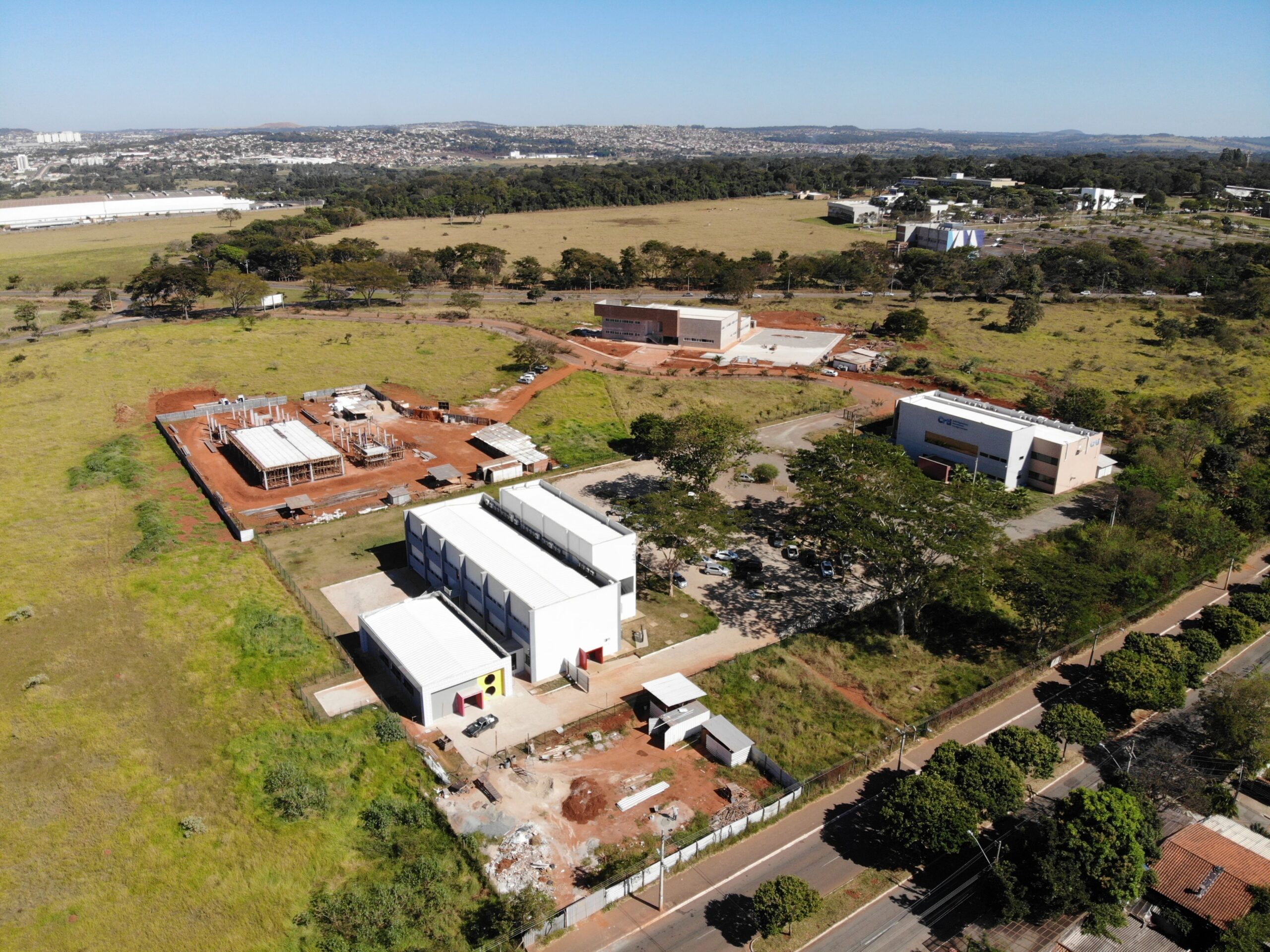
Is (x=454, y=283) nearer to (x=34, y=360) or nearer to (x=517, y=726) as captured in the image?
(x=34, y=360)

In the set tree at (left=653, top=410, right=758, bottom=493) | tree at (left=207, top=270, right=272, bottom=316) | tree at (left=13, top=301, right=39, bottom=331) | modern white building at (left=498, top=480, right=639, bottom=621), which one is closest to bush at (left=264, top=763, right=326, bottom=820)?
modern white building at (left=498, top=480, right=639, bottom=621)

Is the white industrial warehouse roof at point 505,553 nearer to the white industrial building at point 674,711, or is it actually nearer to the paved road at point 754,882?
the white industrial building at point 674,711

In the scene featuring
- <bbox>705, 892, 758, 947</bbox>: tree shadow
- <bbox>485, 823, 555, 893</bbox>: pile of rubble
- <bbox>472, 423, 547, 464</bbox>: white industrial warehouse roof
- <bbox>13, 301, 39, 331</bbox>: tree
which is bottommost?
<bbox>705, 892, 758, 947</bbox>: tree shadow

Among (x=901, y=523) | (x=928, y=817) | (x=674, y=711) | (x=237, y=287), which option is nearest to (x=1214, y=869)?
(x=928, y=817)

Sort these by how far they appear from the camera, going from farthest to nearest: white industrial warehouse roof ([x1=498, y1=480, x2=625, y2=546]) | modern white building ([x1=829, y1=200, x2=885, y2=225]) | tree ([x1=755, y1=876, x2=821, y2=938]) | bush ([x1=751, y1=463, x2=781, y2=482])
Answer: modern white building ([x1=829, y1=200, x2=885, y2=225]) < bush ([x1=751, y1=463, x2=781, y2=482]) < white industrial warehouse roof ([x1=498, y1=480, x2=625, y2=546]) < tree ([x1=755, y1=876, x2=821, y2=938])

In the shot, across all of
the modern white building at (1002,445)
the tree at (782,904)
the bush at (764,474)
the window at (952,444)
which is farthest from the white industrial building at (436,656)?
the window at (952,444)

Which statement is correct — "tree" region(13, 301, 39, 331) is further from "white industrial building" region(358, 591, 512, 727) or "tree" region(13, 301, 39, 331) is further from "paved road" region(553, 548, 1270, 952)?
"paved road" region(553, 548, 1270, 952)

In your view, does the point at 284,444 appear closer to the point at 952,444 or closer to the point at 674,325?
the point at 674,325
